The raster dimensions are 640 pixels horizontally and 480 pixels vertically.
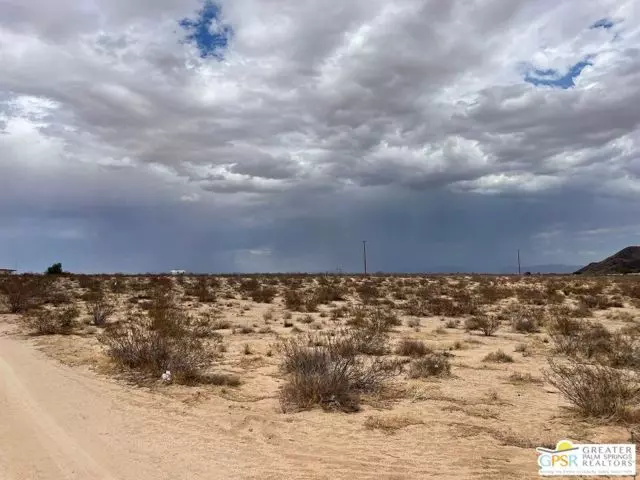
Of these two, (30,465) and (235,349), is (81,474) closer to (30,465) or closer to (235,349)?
(30,465)

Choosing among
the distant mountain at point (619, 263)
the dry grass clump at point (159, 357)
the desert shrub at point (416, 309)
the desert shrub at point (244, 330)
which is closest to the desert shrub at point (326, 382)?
the dry grass clump at point (159, 357)

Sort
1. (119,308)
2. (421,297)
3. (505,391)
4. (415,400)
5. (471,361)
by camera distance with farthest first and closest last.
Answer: (421,297) < (119,308) < (471,361) < (505,391) < (415,400)

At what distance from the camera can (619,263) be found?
452ft

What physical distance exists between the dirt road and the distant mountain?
438ft

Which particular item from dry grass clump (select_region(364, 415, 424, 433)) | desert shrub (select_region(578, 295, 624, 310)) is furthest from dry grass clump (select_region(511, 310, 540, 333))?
dry grass clump (select_region(364, 415, 424, 433))

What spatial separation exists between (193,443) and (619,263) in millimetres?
152144

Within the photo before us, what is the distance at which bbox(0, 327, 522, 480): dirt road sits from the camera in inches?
233

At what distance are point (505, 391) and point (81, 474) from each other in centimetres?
712

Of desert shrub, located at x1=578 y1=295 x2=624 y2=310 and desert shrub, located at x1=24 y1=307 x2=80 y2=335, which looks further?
desert shrub, located at x1=578 y1=295 x2=624 y2=310

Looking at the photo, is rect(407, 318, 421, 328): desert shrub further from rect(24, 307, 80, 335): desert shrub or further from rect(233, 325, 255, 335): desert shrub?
rect(24, 307, 80, 335): desert shrub

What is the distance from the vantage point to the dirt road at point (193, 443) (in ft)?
A: 19.5

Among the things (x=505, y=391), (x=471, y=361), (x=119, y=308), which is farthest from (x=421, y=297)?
(x=505, y=391)

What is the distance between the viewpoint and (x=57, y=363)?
11836 mm
